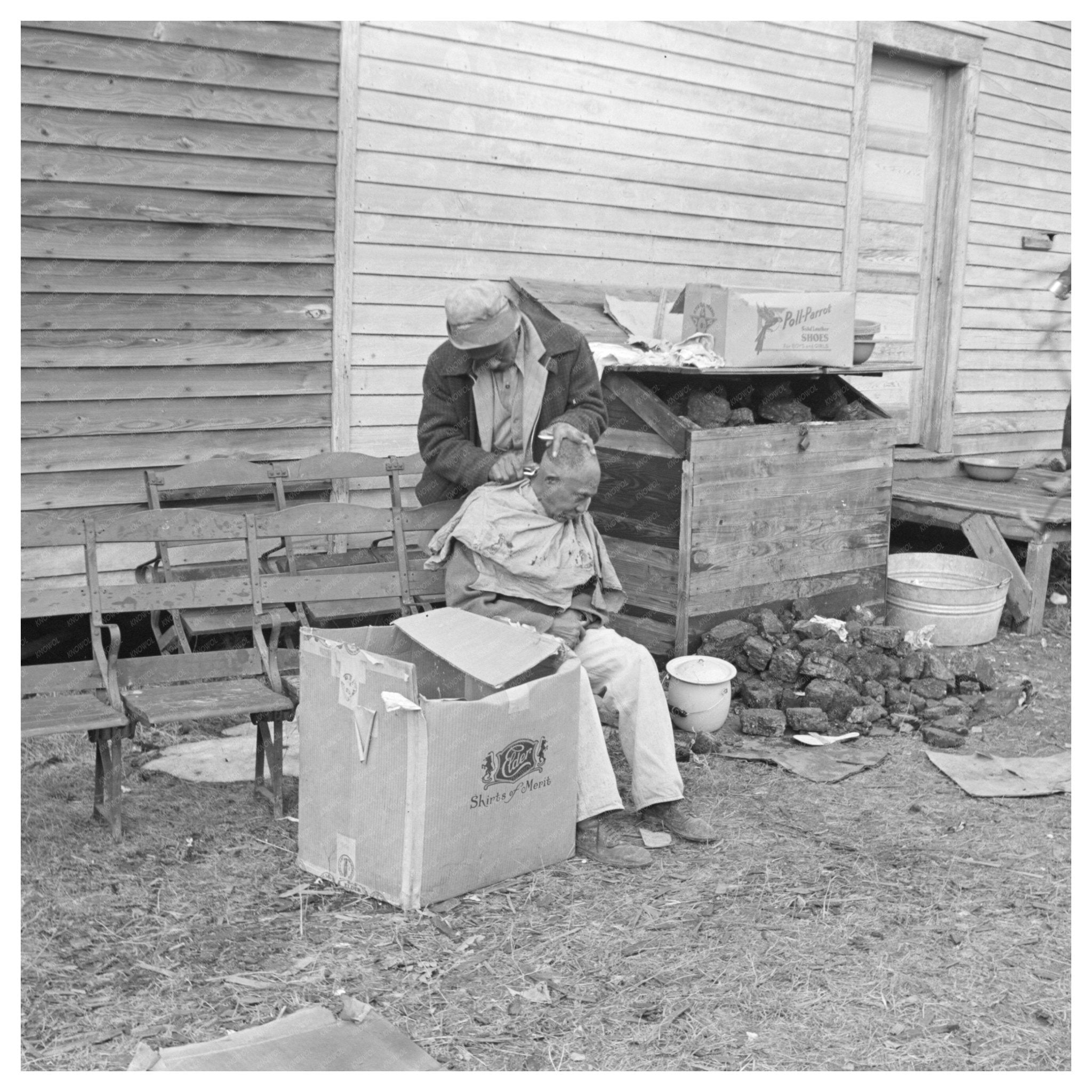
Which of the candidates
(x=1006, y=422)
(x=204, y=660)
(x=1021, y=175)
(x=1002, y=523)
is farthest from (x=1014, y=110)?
(x=204, y=660)

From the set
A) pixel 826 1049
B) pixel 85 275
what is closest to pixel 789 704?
pixel 826 1049

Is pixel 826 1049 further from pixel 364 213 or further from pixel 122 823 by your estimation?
pixel 364 213

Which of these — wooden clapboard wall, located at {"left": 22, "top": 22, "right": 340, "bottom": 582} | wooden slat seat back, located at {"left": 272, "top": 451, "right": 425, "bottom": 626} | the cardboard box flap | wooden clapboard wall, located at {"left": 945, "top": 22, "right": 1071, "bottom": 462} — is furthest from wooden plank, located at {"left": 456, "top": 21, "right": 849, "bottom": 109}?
the cardboard box flap

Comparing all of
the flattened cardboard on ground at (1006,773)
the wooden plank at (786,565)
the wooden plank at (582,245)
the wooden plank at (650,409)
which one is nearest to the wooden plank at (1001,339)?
the wooden plank at (582,245)

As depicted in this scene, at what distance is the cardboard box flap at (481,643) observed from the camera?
12.8 feet

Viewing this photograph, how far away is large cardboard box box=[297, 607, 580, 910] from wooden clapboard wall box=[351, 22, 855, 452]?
2.85m

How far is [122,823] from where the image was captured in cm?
431

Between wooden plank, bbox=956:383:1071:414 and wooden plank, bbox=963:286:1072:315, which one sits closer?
wooden plank, bbox=963:286:1072:315

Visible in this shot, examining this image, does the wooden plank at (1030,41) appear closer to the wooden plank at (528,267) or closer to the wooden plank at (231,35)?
the wooden plank at (528,267)

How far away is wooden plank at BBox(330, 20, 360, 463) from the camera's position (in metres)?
6.17

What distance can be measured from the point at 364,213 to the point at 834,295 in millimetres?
2431

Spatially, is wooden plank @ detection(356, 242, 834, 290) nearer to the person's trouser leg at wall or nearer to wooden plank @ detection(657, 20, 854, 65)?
wooden plank @ detection(657, 20, 854, 65)

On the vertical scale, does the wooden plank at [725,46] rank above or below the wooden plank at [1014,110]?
below

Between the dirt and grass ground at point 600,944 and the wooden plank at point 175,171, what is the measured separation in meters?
2.63
